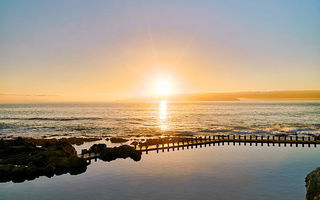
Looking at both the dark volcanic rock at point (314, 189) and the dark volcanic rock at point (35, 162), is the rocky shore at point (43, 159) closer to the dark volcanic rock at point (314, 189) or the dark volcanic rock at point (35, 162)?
the dark volcanic rock at point (35, 162)

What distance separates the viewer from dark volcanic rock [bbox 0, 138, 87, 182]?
29.7 m

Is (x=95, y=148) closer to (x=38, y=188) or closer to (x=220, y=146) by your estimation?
(x=38, y=188)

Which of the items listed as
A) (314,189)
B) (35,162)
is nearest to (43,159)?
(35,162)

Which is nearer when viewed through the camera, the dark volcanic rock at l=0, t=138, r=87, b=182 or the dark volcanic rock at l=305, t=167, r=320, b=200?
the dark volcanic rock at l=305, t=167, r=320, b=200

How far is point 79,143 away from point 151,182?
108 ft

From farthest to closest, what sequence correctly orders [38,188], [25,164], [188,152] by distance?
[188,152], [25,164], [38,188]

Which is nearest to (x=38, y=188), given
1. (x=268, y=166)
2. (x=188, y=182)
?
(x=188, y=182)

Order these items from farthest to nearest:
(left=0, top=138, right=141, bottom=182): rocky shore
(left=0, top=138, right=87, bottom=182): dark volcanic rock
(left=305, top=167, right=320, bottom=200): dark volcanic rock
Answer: (left=0, top=138, right=141, bottom=182): rocky shore → (left=0, top=138, right=87, bottom=182): dark volcanic rock → (left=305, top=167, right=320, bottom=200): dark volcanic rock

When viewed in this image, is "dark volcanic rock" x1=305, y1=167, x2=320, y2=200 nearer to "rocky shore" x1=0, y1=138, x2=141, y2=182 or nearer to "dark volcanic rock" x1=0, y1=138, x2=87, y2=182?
"rocky shore" x1=0, y1=138, x2=141, y2=182

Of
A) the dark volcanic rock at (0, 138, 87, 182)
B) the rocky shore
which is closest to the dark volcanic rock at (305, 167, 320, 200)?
the rocky shore

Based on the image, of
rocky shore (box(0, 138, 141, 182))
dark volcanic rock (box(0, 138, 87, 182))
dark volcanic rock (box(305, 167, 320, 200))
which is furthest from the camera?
rocky shore (box(0, 138, 141, 182))

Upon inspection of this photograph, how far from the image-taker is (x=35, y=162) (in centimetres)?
3234

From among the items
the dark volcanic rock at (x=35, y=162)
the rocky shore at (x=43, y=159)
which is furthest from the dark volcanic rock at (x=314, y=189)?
the dark volcanic rock at (x=35, y=162)

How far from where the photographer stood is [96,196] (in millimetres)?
24156
